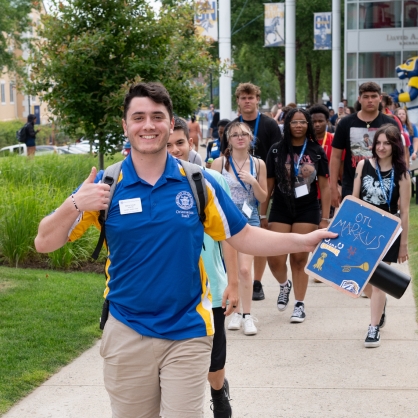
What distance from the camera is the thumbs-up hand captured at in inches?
132

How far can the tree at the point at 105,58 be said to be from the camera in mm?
11273

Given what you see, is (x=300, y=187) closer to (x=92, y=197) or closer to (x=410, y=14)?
(x=92, y=197)

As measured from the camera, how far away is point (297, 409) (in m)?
5.34

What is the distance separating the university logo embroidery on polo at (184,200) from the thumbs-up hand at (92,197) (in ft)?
1.00

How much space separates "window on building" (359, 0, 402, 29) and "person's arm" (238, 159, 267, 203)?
35228 millimetres

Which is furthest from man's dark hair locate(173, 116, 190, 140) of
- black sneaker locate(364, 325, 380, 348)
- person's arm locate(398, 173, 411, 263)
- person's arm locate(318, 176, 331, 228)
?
person's arm locate(318, 176, 331, 228)

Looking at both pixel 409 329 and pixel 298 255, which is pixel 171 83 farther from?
pixel 409 329

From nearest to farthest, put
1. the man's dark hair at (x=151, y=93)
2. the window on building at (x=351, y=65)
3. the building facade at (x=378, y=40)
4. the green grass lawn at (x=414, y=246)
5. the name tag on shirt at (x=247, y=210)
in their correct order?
the man's dark hair at (x=151, y=93)
the name tag on shirt at (x=247, y=210)
the green grass lawn at (x=414, y=246)
the building facade at (x=378, y=40)
the window on building at (x=351, y=65)

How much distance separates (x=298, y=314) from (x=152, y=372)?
14.4 feet

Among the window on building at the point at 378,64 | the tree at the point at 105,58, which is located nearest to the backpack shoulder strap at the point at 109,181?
the tree at the point at 105,58

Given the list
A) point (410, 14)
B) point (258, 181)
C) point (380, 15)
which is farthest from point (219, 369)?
point (380, 15)

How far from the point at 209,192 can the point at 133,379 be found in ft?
2.84

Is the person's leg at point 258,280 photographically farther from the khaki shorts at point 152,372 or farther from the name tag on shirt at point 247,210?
the khaki shorts at point 152,372

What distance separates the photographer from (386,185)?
688 cm
